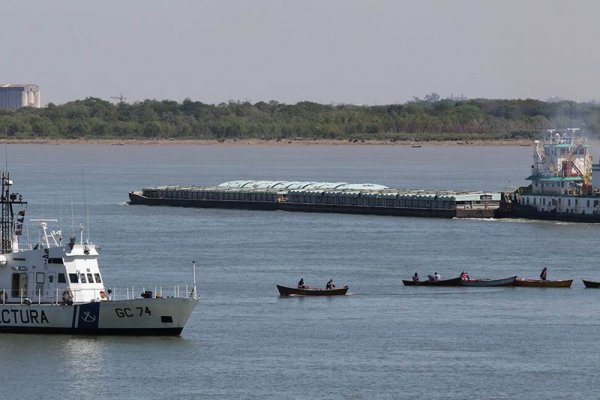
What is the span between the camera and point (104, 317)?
70.2m

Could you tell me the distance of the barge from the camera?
153500mm

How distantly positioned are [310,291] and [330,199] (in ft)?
252

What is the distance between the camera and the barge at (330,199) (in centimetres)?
15350

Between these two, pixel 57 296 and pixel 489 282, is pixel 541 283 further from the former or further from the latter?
pixel 57 296

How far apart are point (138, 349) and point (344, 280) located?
29.8 metres

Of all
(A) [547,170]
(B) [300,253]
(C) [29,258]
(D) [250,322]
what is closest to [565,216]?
(A) [547,170]

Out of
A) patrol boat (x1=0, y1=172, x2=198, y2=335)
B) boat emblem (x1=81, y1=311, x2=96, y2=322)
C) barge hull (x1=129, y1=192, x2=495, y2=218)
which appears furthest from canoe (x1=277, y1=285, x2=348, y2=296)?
barge hull (x1=129, y1=192, x2=495, y2=218)

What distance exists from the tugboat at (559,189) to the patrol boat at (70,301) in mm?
77835

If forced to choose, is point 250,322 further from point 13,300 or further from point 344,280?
point 344,280

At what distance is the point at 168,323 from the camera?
232 ft

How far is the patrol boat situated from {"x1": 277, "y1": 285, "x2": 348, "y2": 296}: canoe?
17853mm

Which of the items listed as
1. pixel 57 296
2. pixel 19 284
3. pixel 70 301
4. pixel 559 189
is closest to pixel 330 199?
pixel 559 189

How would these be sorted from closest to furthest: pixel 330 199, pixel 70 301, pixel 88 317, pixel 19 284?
pixel 88 317 < pixel 70 301 < pixel 19 284 < pixel 330 199

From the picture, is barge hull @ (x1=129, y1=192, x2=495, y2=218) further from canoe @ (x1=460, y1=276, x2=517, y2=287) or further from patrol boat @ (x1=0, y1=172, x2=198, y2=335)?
patrol boat @ (x1=0, y1=172, x2=198, y2=335)
